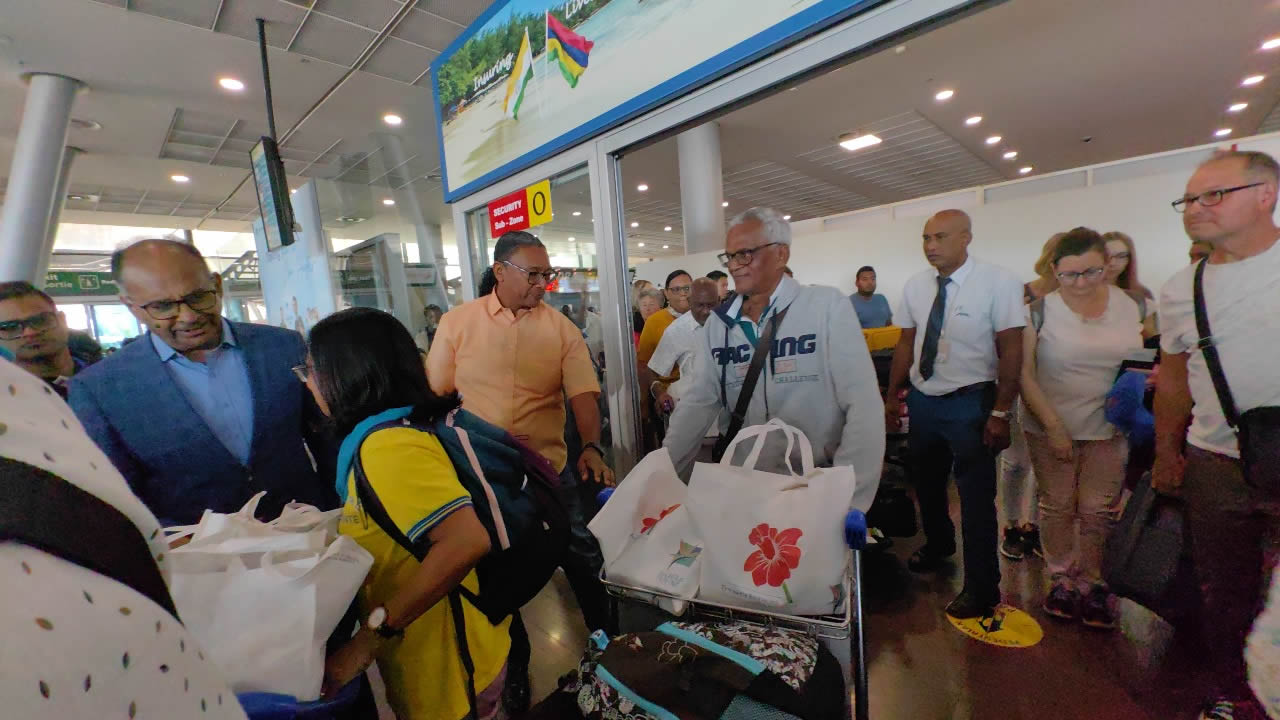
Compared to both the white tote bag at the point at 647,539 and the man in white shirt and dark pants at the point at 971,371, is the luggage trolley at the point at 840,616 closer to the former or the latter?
the white tote bag at the point at 647,539

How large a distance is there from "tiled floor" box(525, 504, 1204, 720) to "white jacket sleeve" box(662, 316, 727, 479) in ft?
3.95

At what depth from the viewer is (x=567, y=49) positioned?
109 inches

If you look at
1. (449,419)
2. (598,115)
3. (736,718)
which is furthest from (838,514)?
(598,115)

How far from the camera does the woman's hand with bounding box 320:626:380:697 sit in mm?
998

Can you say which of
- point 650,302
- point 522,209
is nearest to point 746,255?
point 522,209

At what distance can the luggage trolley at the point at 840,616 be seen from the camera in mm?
1212

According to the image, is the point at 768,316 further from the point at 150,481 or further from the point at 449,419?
the point at 150,481

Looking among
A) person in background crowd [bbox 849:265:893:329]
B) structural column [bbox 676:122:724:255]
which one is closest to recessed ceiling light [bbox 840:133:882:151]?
structural column [bbox 676:122:724:255]

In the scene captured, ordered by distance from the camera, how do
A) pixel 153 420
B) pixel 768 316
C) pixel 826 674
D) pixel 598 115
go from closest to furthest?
pixel 826 674 < pixel 153 420 < pixel 768 316 < pixel 598 115

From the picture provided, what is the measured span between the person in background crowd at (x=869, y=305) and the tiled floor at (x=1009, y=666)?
8.42 ft

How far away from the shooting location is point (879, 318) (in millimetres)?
4711

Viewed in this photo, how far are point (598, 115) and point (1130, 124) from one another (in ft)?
30.9

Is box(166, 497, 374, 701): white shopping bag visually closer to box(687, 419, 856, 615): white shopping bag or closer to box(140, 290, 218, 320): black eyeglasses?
box(687, 419, 856, 615): white shopping bag

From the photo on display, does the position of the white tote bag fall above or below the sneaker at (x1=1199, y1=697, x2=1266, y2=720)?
above
